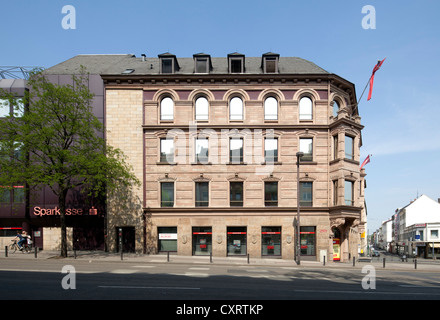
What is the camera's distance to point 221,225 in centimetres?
2881

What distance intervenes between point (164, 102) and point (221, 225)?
1164 centimetres

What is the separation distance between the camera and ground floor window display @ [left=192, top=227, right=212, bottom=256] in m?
28.9

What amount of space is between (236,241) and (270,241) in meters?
2.86

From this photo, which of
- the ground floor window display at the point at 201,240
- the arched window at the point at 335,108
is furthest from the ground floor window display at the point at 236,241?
the arched window at the point at 335,108

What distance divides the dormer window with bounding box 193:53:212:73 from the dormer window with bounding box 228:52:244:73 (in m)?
1.92

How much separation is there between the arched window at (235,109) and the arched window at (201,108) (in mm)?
2076

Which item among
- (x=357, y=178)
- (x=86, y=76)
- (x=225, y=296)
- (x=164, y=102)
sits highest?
(x=86, y=76)

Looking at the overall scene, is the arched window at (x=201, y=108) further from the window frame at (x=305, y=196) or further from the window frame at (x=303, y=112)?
the window frame at (x=305, y=196)

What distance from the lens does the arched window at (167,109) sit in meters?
29.7

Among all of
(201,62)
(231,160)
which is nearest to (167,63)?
(201,62)
